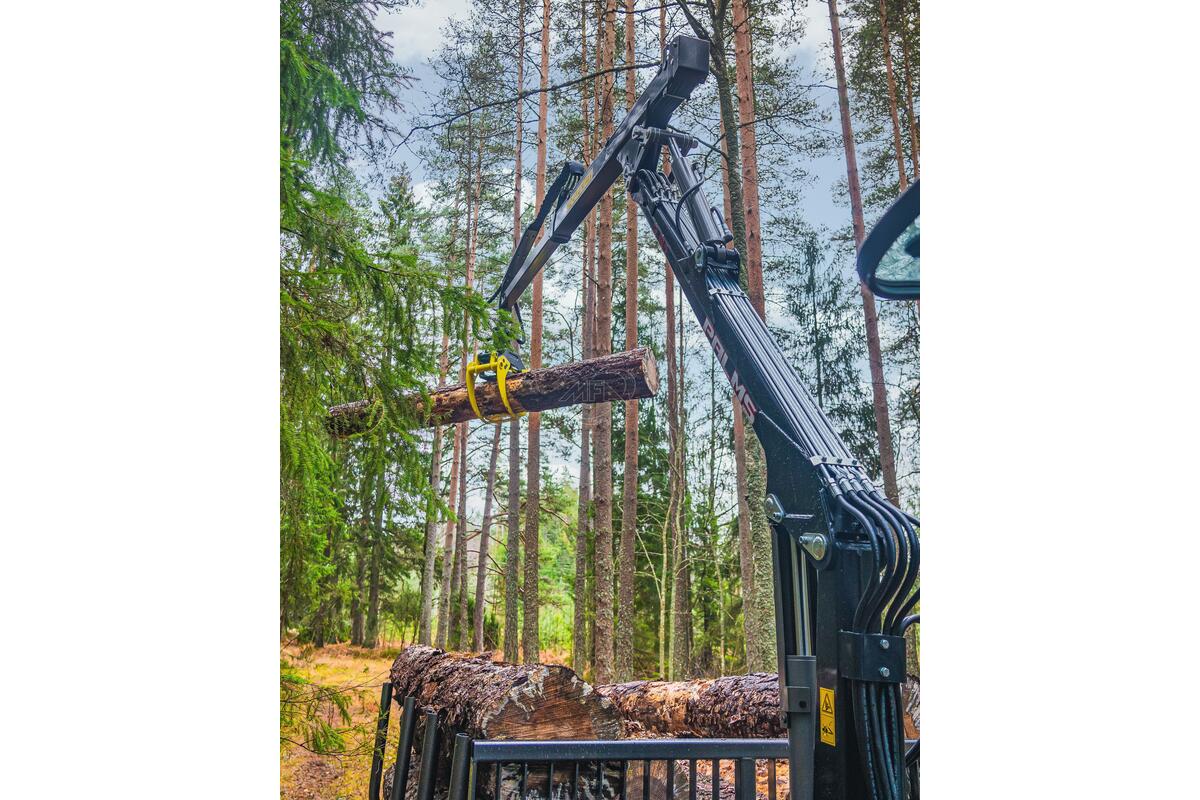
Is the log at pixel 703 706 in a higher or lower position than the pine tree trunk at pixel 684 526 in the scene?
lower

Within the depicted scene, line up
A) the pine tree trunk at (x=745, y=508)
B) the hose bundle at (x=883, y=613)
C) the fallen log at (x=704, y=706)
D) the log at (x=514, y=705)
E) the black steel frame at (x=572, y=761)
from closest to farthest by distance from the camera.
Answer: the hose bundle at (x=883, y=613) → the black steel frame at (x=572, y=761) → the log at (x=514, y=705) → the fallen log at (x=704, y=706) → the pine tree trunk at (x=745, y=508)

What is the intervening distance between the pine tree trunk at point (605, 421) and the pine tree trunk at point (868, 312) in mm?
606

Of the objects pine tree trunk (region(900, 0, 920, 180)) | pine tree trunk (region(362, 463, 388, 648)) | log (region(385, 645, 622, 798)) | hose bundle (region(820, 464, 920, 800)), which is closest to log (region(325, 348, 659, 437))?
pine tree trunk (region(362, 463, 388, 648))

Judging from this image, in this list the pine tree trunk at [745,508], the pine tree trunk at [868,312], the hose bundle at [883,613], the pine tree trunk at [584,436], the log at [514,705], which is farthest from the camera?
the pine tree trunk at [584,436]

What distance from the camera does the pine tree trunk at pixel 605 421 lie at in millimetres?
2445

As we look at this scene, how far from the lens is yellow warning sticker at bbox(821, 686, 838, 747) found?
58.2 inches

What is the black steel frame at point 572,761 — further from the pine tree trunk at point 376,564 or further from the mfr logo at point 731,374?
the mfr logo at point 731,374

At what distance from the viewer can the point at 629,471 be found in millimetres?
2520

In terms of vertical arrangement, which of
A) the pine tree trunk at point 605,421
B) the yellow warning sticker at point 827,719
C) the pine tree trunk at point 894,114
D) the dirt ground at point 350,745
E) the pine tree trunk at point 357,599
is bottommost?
the dirt ground at point 350,745

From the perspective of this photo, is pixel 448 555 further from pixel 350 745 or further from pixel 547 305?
pixel 547 305

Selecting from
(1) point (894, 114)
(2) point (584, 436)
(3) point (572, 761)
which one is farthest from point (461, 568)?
(1) point (894, 114)

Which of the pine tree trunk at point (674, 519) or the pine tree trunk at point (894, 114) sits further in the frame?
the pine tree trunk at point (674, 519)

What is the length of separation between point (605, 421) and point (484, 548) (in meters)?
0.50

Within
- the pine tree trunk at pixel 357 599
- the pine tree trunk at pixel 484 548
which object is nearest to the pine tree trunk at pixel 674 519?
the pine tree trunk at pixel 484 548
